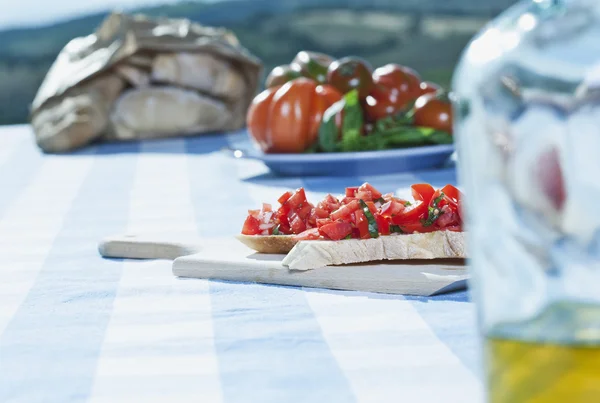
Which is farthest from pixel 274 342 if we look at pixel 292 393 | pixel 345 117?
pixel 345 117

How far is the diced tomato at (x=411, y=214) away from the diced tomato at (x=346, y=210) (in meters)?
0.04

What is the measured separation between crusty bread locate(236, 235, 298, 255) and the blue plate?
764mm

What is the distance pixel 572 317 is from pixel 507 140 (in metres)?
0.08

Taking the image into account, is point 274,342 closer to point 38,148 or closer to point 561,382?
point 561,382

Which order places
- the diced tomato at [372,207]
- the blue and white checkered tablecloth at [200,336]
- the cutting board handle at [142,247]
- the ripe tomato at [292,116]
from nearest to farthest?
the blue and white checkered tablecloth at [200,336] < the diced tomato at [372,207] < the cutting board handle at [142,247] < the ripe tomato at [292,116]

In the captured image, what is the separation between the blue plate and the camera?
1.85 meters

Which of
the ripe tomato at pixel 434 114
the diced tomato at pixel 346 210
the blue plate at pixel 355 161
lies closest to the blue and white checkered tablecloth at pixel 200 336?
the diced tomato at pixel 346 210

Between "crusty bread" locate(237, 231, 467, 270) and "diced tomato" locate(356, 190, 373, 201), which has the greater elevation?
"diced tomato" locate(356, 190, 373, 201)

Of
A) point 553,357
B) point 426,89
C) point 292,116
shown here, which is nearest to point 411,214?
point 553,357

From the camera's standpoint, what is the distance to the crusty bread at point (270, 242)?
1.08 metres

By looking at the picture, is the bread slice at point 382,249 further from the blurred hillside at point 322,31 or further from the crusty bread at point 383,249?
the blurred hillside at point 322,31

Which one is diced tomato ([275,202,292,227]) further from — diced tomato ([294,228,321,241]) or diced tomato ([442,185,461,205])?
diced tomato ([442,185,461,205])

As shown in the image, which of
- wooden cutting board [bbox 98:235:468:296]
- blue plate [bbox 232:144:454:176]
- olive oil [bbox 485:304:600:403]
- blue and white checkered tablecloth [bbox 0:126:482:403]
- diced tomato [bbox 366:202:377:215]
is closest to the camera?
olive oil [bbox 485:304:600:403]

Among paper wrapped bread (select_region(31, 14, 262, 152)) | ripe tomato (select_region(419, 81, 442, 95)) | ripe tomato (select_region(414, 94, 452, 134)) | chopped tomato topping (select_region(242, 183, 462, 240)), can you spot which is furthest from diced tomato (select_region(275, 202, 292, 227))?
paper wrapped bread (select_region(31, 14, 262, 152))
